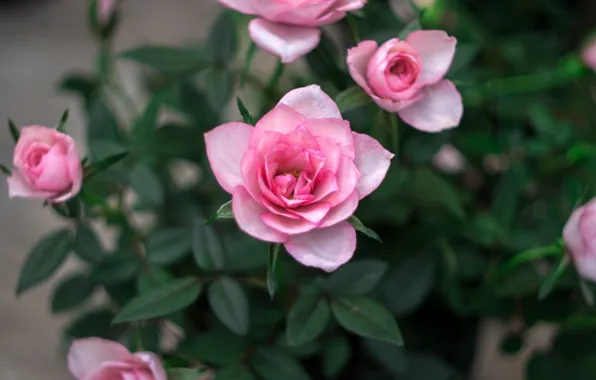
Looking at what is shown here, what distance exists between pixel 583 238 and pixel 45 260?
0.34 metres

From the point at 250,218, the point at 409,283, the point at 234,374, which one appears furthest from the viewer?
the point at 409,283

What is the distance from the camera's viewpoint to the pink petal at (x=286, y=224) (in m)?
0.30

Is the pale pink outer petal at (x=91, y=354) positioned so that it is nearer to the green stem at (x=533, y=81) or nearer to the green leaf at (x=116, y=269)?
the green leaf at (x=116, y=269)

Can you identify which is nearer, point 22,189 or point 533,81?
point 22,189

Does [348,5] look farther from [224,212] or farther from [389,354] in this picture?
[389,354]

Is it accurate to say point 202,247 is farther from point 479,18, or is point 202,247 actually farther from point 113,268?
point 479,18

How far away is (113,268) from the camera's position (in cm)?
46

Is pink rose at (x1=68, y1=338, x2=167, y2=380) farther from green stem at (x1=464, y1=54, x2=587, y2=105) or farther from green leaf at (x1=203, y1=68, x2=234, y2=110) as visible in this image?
green stem at (x1=464, y1=54, x2=587, y2=105)

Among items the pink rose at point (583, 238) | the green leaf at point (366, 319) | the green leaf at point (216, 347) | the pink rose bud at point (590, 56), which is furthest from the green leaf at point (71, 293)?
the pink rose bud at point (590, 56)

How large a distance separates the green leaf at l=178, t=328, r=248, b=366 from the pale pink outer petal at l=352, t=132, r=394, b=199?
0.17 m

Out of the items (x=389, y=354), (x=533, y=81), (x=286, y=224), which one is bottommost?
(x=389, y=354)

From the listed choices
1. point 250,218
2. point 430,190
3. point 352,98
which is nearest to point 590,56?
point 430,190

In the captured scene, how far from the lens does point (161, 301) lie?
367mm

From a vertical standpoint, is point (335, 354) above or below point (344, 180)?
below
